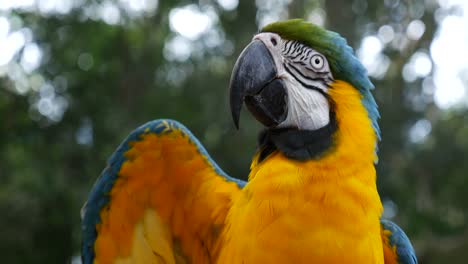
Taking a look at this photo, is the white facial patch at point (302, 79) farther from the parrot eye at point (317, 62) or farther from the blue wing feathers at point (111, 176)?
the blue wing feathers at point (111, 176)

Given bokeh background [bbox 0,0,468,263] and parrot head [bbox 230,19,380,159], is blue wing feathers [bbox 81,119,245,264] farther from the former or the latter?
bokeh background [bbox 0,0,468,263]

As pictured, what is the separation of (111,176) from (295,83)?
3.07 ft

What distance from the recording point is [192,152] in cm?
232

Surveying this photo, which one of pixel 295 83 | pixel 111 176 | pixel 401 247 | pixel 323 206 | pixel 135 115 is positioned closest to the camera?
pixel 323 206

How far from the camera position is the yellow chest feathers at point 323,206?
1814 millimetres

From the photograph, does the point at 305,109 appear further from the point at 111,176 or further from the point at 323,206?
the point at 111,176

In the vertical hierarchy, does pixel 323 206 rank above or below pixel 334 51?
below

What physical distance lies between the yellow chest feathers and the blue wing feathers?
1.51 ft

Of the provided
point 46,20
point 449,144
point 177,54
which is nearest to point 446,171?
point 449,144

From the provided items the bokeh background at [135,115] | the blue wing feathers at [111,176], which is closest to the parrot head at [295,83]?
the blue wing feathers at [111,176]

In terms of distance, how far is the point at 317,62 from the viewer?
6.46 ft

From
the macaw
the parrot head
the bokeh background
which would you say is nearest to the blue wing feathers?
the macaw

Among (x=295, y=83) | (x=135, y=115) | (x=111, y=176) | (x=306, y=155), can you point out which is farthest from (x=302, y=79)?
(x=135, y=115)

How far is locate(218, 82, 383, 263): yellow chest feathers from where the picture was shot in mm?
1814
